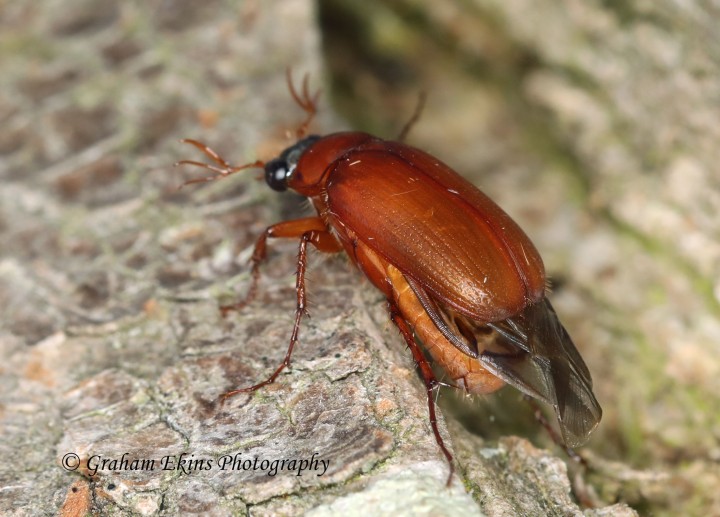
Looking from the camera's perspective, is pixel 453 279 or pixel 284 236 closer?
pixel 453 279

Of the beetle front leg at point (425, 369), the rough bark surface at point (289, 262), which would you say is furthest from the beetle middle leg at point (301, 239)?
the beetle front leg at point (425, 369)

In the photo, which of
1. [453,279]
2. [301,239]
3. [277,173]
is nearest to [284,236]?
[301,239]

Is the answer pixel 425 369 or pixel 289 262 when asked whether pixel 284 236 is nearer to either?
pixel 289 262

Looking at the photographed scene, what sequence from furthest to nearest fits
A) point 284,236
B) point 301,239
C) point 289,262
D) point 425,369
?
1. point 289,262
2. point 284,236
3. point 301,239
4. point 425,369

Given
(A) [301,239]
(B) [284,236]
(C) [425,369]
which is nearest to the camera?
(C) [425,369]

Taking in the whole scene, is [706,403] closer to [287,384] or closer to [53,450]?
[287,384]

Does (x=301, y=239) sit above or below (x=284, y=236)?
above

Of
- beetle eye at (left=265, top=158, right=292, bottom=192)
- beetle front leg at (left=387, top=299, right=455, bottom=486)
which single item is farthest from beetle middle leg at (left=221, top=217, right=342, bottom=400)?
beetle front leg at (left=387, top=299, right=455, bottom=486)
